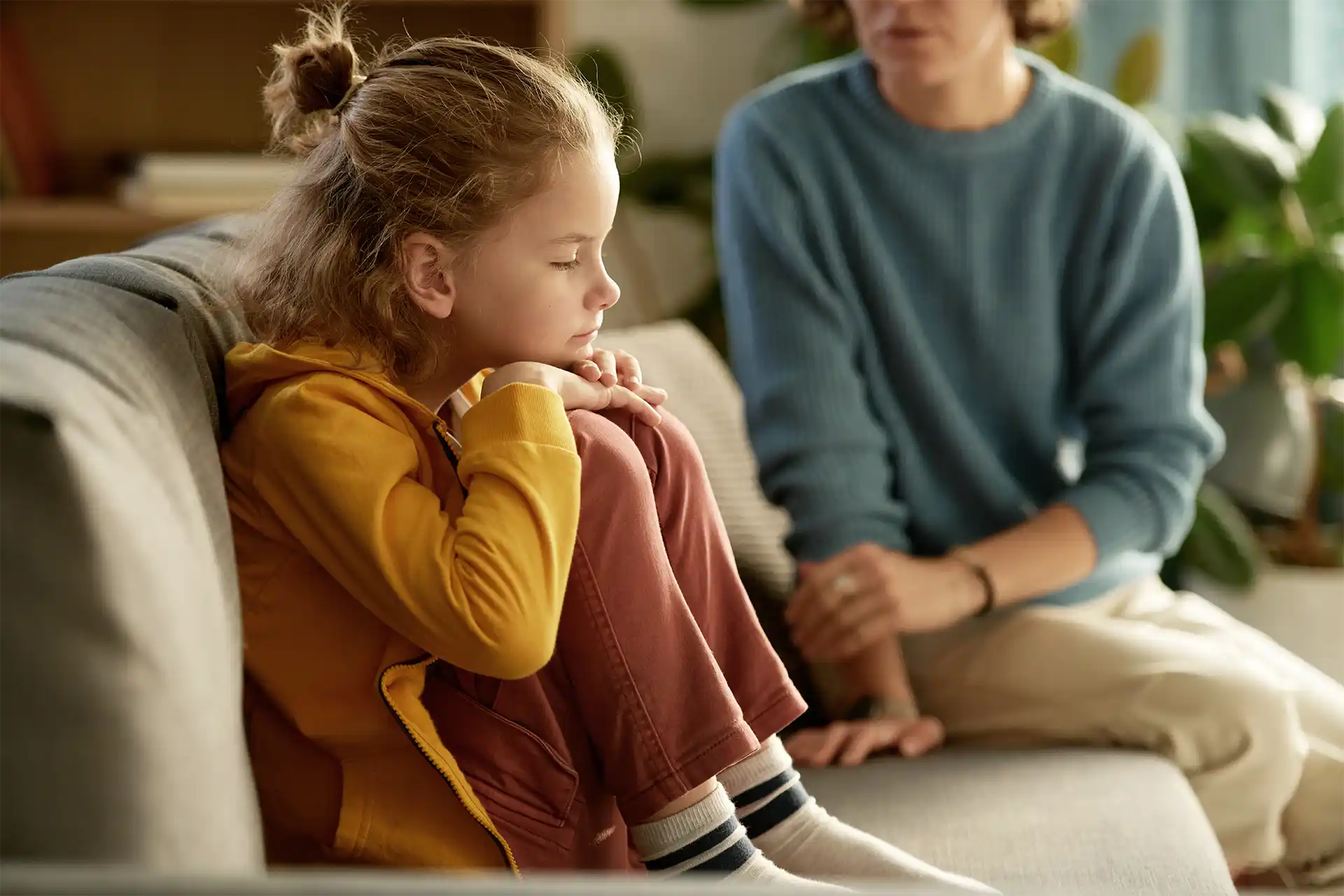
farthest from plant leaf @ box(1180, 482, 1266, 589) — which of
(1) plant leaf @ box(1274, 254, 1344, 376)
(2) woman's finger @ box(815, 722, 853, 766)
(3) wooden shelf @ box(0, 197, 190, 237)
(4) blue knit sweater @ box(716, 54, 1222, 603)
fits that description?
(3) wooden shelf @ box(0, 197, 190, 237)

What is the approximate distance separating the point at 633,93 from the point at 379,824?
7.27 feet

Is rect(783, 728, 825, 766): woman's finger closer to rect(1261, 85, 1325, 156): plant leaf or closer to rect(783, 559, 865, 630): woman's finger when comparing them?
rect(783, 559, 865, 630): woman's finger

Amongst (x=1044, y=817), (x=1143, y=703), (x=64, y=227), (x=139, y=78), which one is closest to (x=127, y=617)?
(x=1044, y=817)

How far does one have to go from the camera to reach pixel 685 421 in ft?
5.00

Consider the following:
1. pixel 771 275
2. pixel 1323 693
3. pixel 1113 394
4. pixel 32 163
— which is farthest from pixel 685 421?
pixel 32 163

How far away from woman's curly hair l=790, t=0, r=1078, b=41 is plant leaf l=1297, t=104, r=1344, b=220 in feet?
2.33

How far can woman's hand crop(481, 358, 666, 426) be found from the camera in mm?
937

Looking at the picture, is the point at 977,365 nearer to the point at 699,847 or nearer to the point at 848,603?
the point at 848,603

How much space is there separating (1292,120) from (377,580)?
2015mm

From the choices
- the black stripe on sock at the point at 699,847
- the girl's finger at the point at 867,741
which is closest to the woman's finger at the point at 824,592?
the girl's finger at the point at 867,741

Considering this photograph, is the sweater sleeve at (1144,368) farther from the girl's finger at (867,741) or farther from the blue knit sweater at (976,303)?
the girl's finger at (867,741)

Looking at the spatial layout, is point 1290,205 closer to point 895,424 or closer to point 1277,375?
point 1277,375

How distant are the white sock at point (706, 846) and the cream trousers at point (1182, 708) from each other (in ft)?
1.77

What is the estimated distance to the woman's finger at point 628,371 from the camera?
1.04 m
